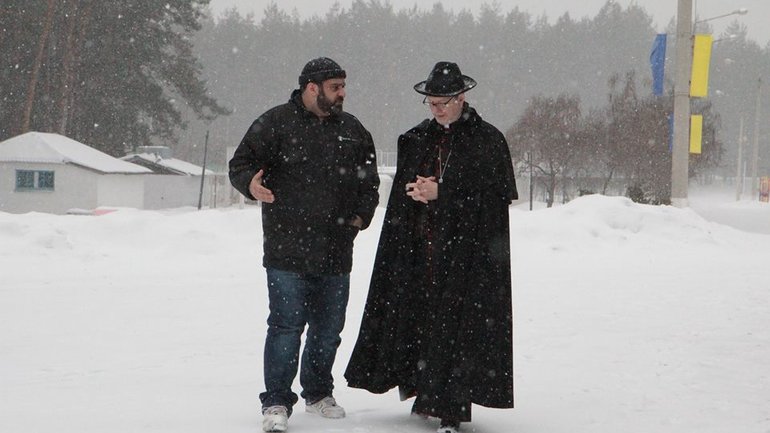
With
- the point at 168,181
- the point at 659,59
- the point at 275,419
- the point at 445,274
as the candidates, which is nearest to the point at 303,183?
the point at 445,274

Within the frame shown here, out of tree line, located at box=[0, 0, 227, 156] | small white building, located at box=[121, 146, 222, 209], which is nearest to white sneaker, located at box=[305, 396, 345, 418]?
small white building, located at box=[121, 146, 222, 209]

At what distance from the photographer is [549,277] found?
41.9 feet

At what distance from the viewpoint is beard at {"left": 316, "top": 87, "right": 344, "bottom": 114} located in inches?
191

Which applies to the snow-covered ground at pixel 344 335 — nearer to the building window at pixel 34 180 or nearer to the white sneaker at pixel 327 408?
the white sneaker at pixel 327 408

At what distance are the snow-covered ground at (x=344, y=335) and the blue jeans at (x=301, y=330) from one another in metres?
0.19

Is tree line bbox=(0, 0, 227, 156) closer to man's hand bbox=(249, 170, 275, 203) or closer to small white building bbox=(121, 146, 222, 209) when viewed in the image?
small white building bbox=(121, 146, 222, 209)

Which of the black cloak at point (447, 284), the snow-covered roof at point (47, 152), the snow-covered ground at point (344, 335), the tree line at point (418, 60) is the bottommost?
the snow-covered ground at point (344, 335)

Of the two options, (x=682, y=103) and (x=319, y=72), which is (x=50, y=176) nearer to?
(x=682, y=103)

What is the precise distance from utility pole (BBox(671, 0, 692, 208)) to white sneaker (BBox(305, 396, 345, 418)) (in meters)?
17.5

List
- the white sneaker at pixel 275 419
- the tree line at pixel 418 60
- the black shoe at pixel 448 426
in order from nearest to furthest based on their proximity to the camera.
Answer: the white sneaker at pixel 275 419, the black shoe at pixel 448 426, the tree line at pixel 418 60

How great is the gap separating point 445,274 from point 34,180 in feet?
114

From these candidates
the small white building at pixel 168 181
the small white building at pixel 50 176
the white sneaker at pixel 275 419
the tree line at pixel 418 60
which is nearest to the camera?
the white sneaker at pixel 275 419

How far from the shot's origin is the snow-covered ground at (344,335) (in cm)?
513

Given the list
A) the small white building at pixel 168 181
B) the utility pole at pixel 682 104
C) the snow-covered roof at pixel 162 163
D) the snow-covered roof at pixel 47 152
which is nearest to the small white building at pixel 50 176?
the snow-covered roof at pixel 47 152
